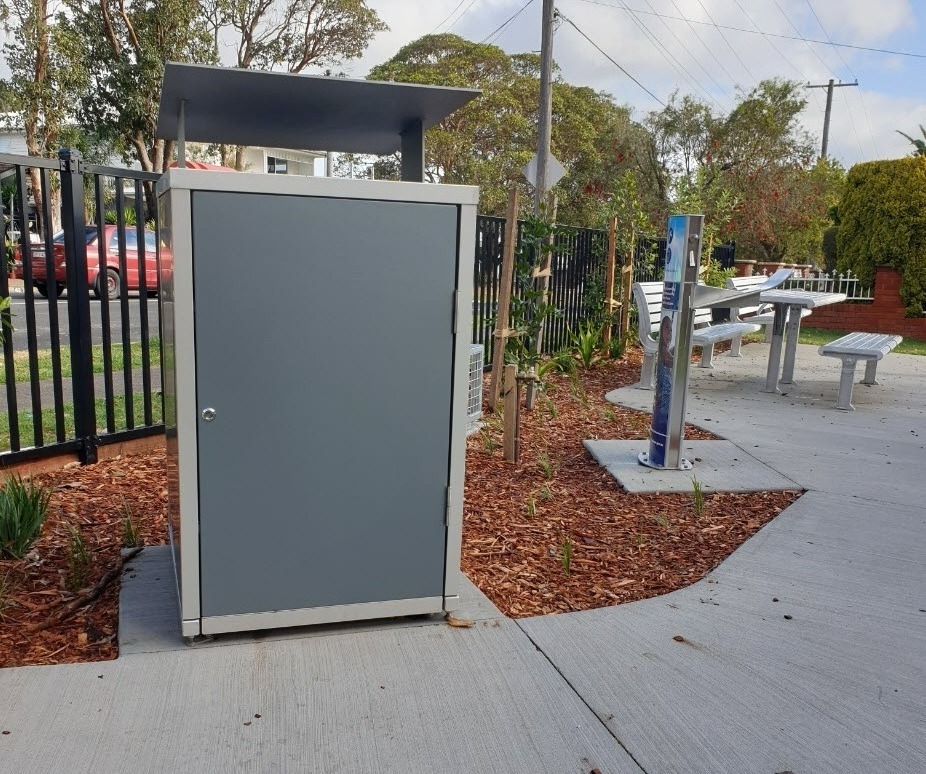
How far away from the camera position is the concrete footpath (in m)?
2.44

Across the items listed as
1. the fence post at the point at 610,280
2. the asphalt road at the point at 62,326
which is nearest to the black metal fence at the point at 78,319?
the asphalt road at the point at 62,326

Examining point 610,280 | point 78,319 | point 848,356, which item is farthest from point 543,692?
point 610,280

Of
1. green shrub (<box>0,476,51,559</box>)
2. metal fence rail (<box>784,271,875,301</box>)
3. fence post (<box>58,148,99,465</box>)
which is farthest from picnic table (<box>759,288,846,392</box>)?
metal fence rail (<box>784,271,875,301</box>)

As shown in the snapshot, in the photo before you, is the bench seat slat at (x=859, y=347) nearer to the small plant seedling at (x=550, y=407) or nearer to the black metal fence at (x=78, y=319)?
the small plant seedling at (x=550, y=407)

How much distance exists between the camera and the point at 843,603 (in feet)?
11.7

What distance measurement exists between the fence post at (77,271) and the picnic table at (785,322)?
6035 mm

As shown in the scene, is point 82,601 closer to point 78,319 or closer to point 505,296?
point 78,319

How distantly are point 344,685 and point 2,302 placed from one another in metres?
2.64

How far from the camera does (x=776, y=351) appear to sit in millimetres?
8797

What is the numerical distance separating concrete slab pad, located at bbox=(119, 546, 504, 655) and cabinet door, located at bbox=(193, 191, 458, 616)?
0.47 feet

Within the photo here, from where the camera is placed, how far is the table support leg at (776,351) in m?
8.77

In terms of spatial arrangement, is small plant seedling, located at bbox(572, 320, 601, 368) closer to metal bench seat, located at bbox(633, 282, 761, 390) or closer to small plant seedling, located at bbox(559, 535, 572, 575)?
metal bench seat, located at bbox(633, 282, 761, 390)

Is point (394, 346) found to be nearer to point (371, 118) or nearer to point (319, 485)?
point (319, 485)

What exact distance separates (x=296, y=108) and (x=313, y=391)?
1.23 metres
